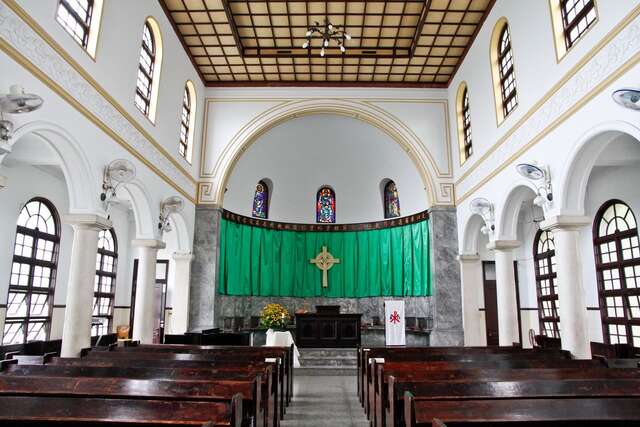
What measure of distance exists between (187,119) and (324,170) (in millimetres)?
5602

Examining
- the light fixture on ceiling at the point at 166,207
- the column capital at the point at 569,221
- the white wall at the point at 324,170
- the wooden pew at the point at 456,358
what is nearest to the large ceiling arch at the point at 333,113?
the white wall at the point at 324,170

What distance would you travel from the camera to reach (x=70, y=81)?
6547 millimetres

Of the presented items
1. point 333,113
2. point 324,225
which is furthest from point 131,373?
point 324,225

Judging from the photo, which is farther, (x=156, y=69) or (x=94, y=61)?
(x=156, y=69)

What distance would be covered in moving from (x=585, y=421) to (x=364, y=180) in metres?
13.7

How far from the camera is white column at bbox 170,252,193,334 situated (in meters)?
11.8

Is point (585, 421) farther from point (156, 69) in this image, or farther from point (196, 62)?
point (196, 62)

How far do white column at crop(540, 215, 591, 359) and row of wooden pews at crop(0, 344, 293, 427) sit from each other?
4728mm

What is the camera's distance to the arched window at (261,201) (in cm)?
1554

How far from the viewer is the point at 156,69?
32.7 ft

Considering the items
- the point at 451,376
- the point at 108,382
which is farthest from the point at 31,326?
the point at 451,376

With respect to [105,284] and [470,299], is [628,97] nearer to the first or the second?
[470,299]

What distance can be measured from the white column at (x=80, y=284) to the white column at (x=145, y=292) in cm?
231

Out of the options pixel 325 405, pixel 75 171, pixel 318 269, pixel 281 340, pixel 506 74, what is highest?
pixel 506 74
